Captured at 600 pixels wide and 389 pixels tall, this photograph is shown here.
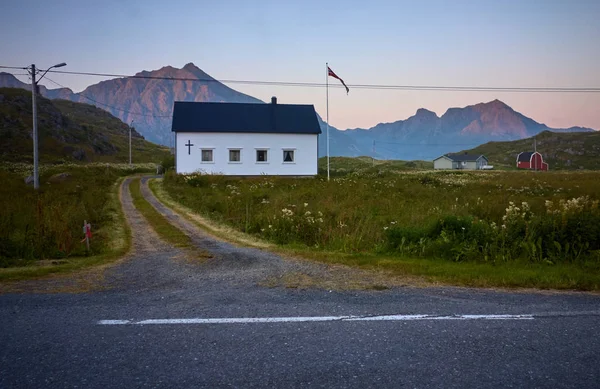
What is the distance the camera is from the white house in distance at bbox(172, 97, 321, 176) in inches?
1795

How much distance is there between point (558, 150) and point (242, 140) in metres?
144

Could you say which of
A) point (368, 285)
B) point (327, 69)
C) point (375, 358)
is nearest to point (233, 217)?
point (368, 285)

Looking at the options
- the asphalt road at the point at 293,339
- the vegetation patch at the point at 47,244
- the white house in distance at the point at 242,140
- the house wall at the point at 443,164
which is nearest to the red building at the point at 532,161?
the house wall at the point at 443,164

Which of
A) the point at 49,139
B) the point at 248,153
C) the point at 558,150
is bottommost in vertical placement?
the point at 248,153

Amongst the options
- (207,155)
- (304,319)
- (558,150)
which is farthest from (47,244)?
(558,150)

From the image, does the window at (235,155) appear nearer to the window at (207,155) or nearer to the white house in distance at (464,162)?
the window at (207,155)

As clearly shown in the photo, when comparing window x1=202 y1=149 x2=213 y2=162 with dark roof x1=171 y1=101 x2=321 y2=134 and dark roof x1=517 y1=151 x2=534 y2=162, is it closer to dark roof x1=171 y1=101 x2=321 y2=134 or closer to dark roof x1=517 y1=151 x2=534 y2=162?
dark roof x1=171 y1=101 x2=321 y2=134

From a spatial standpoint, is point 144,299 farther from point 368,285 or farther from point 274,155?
point 274,155

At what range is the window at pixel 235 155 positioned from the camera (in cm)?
4656

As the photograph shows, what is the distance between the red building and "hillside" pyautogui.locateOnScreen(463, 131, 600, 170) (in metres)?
11.9

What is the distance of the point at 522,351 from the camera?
15.8 feet

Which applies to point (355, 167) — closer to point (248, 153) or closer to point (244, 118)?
point (244, 118)

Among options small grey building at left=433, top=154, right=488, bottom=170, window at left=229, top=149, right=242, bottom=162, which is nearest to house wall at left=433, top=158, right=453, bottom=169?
small grey building at left=433, top=154, right=488, bottom=170

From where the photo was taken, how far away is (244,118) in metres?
48.7
